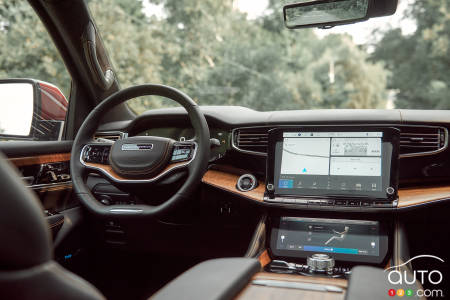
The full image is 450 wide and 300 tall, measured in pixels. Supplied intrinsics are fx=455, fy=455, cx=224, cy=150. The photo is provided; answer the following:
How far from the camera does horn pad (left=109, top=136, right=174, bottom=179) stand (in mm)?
2199

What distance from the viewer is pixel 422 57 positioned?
578 inches

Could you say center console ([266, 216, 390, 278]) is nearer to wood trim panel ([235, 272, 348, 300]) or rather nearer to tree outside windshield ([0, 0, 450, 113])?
wood trim panel ([235, 272, 348, 300])

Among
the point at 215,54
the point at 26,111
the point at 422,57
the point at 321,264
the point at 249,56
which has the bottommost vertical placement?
the point at 321,264

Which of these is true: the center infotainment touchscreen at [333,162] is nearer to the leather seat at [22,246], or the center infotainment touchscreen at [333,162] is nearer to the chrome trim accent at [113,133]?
the chrome trim accent at [113,133]

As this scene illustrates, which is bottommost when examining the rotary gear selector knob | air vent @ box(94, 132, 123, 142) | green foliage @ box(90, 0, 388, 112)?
the rotary gear selector knob

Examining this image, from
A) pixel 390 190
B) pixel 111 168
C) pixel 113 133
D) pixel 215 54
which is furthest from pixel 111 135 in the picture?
pixel 215 54

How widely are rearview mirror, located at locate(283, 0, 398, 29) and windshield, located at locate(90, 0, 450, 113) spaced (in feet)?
0.52

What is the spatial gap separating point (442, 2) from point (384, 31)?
119 inches

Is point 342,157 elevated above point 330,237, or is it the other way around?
point 342,157

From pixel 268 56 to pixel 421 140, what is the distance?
24.1 ft

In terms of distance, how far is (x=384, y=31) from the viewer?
52.9 feet

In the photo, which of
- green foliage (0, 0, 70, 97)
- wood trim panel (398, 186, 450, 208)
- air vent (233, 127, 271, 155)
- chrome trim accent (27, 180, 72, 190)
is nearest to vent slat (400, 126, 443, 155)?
wood trim panel (398, 186, 450, 208)

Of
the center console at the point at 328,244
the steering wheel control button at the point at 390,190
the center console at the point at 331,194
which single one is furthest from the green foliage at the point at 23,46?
the steering wheel control button at the point at 390,190

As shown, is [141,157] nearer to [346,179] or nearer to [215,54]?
[346,179]
